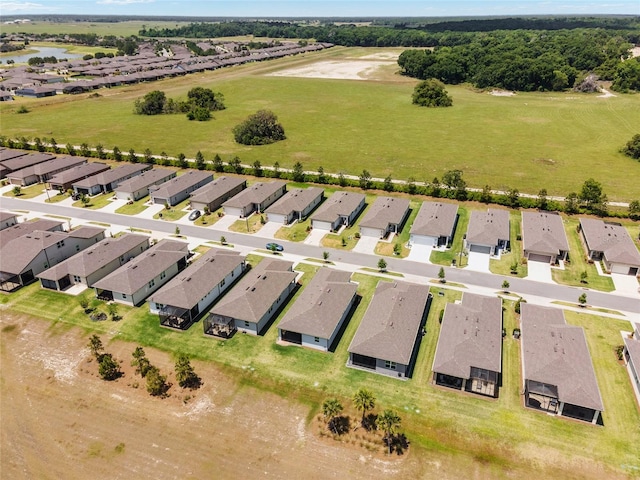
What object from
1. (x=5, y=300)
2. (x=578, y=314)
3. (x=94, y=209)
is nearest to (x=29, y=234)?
(x=5, y=300)

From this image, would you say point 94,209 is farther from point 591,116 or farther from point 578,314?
point 591,116

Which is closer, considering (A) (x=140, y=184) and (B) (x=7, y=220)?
(B) (x=7, y=220)

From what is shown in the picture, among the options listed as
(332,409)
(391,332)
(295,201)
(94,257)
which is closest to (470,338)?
(391,332)

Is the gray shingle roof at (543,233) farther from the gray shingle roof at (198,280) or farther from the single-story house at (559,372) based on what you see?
the gray shingle roof at (198,280)

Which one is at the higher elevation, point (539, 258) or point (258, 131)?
point (258, 131)

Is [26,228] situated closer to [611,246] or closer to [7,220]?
[7,220]

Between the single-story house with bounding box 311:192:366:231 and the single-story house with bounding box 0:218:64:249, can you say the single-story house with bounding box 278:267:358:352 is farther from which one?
the single-story house with bounding box 0:218:64:249

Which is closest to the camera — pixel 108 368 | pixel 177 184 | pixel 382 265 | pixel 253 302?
pixel 108 368
